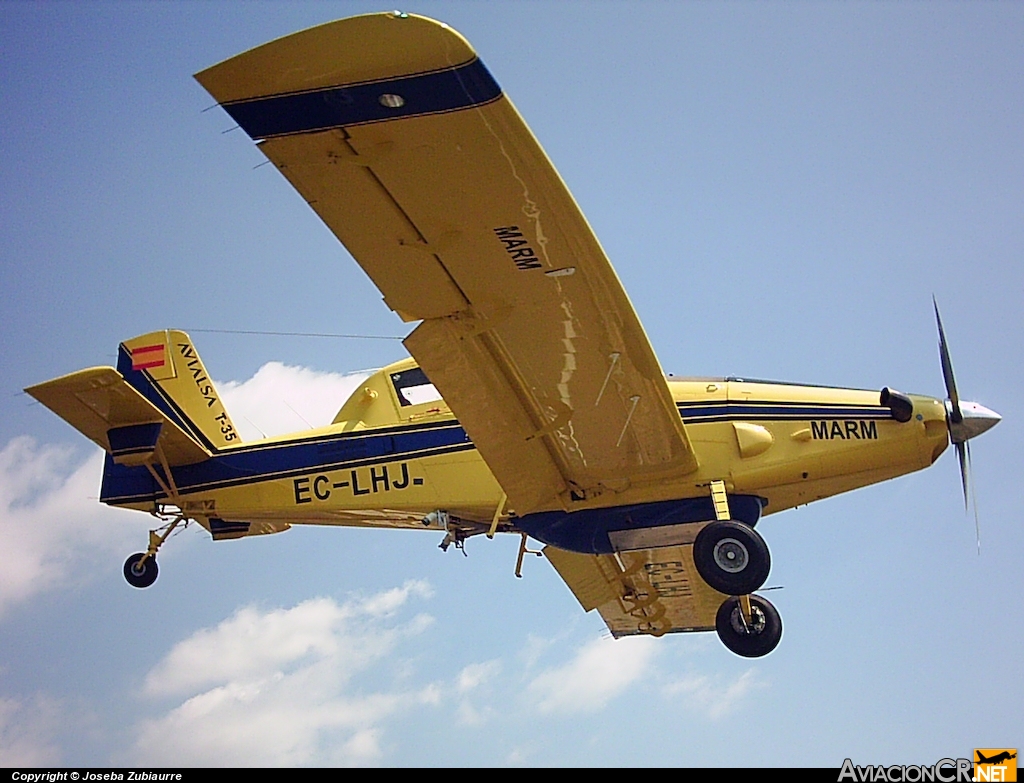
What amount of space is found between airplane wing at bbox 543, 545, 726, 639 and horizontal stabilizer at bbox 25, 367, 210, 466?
455 centimetres

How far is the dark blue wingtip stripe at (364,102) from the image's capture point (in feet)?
21.1

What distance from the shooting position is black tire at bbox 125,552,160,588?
1299 centimetres

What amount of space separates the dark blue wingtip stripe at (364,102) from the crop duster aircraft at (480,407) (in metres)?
0.01

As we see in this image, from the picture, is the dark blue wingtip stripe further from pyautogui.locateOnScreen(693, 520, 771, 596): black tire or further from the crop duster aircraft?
pyautogui.locateOnScreen(693, 520, 771, 596): black tire

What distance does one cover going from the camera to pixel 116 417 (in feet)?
39.5

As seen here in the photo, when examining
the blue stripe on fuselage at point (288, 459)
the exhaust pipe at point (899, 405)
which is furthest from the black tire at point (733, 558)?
the blue stripe on fuselage at point (288, 459)

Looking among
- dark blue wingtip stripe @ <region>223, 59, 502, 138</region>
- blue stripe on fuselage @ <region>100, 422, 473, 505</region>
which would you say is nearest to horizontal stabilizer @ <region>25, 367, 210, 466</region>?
blue stripe on fuselage @ <region>100, 422, 473, 505</region>

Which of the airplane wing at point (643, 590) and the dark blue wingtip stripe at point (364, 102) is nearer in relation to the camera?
the dark blue wingtip stripe at point (364, 102)

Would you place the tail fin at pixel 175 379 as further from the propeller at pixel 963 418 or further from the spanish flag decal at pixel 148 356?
the propeller at pixel 963 418

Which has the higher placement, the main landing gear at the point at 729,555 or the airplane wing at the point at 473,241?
the airplane wing at the point at 473,241

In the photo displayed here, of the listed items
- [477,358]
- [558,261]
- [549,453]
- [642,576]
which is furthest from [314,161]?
[642,576]

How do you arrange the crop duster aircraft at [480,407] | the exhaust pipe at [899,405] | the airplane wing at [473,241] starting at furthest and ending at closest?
the exhaust pipe at [899,405] < the crop duster aircraft at [480,407] < the airplane wing at [473,241]

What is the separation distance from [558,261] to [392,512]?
15.1 ft

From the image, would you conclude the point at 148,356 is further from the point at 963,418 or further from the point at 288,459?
the point at 963,418
